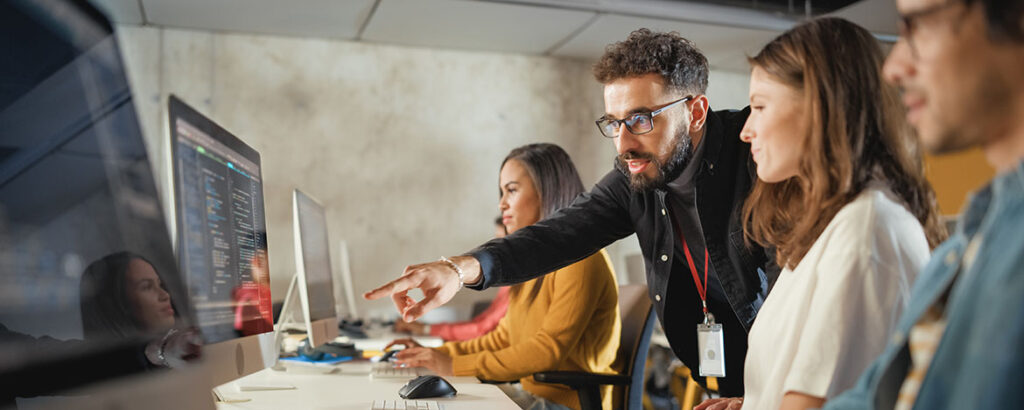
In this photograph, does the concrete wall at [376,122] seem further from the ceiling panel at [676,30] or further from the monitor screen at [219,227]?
the monitor screen at [219,227]

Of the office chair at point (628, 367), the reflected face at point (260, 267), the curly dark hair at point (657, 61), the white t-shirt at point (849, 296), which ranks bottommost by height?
the office chair at point (628, 367)

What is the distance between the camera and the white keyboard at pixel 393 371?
1821 millimetres

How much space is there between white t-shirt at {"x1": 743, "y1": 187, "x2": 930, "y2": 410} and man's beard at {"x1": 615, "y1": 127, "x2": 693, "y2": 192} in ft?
2.68

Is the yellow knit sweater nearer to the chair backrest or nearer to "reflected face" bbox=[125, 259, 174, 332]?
the chair backrest

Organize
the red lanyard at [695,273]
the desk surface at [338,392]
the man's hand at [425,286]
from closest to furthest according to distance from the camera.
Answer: the desk surface at [338,392], the man's hand at [425,286], the red lanyard at [695,273]

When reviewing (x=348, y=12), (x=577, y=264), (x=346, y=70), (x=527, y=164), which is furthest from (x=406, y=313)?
(x=346, y=70)

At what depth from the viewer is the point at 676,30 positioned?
14.4ft

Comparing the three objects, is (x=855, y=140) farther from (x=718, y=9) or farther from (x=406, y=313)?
(x=718, y=9)

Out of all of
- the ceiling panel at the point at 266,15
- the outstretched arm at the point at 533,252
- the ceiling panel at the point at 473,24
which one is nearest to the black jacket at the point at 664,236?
the outstretched arm at the point at 533,252

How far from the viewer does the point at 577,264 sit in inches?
82.6

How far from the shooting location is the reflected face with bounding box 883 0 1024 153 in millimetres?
601

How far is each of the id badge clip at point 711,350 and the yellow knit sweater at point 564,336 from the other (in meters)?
0.43

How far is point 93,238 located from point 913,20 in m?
0.87

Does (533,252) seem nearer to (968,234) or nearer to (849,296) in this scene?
(849,296)
